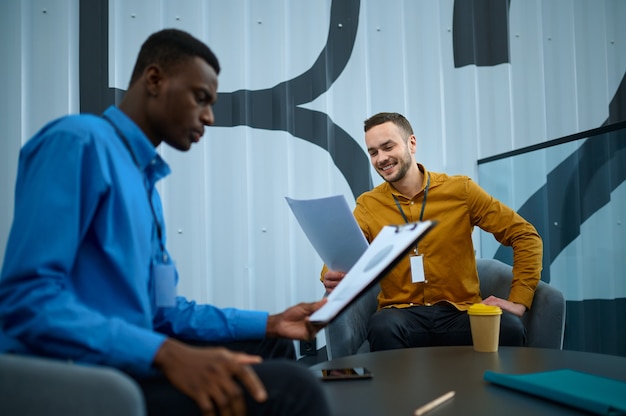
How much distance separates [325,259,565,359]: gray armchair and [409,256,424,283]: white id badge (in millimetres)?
300

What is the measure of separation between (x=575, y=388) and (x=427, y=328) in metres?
1.08

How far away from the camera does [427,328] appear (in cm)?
216

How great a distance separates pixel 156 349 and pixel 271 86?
2.27m

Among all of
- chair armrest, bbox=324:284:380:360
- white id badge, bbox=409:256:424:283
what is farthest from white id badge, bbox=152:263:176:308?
white id badge, bbox=409:256:424:283

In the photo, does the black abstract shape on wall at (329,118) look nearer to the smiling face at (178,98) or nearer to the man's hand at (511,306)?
the man's hand at (511,306)

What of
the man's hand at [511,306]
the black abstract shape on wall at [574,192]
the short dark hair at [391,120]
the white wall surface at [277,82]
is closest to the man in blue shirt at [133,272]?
the man's hand at [511,306]

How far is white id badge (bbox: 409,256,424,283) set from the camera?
7.30 ft

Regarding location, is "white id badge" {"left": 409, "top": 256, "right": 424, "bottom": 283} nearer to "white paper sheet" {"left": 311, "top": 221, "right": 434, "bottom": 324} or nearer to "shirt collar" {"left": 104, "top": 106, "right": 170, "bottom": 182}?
"white paper sheet" {"left": 311, "top": 221, "right": 434, "bottom": 324}

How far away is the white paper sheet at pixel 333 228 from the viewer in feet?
6.05

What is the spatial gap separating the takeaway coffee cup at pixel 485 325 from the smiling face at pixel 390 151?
0.95 meters

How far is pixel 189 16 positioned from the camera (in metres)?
2.79

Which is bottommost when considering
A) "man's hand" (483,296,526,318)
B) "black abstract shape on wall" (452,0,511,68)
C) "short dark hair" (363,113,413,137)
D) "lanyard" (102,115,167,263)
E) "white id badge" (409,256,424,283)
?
"man's hand" (483,296,526,318)

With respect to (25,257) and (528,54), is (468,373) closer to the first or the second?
(25,257)

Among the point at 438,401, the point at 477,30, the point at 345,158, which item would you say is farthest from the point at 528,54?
the point at 438,401
